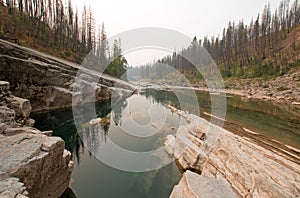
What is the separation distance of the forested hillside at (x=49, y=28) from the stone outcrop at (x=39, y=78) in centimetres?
713

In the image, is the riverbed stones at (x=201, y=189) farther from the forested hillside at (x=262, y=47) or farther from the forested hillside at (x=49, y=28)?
the forested hillside at (x=262, y=47)

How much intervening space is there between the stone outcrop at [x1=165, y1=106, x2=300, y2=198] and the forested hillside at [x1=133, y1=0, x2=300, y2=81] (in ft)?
109

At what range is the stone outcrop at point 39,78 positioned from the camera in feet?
45.9

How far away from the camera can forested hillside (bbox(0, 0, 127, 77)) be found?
2666 centimetres

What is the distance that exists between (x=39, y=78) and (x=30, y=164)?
1494 centimetres

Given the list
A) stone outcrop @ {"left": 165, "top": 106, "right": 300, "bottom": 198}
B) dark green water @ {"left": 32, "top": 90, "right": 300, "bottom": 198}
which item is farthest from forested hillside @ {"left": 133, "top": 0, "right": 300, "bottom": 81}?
stone outcrop @ {"left": 165, "top": 106, "right": 300, "bottom": 198}

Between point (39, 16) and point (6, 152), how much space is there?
3951 cm

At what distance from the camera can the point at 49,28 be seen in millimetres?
36781

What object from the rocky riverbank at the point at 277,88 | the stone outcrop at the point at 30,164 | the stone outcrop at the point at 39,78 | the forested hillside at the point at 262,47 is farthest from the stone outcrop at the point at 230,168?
the forested hillside at the point at 262,47

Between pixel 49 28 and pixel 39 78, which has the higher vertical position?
pixel 49 28

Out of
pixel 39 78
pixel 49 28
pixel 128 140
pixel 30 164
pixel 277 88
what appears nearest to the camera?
pixel 30 164

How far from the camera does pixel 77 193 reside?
6.14 meters

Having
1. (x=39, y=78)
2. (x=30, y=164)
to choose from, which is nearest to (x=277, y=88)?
(x=30, y=164)

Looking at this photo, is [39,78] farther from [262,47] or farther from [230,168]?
[262,47]
